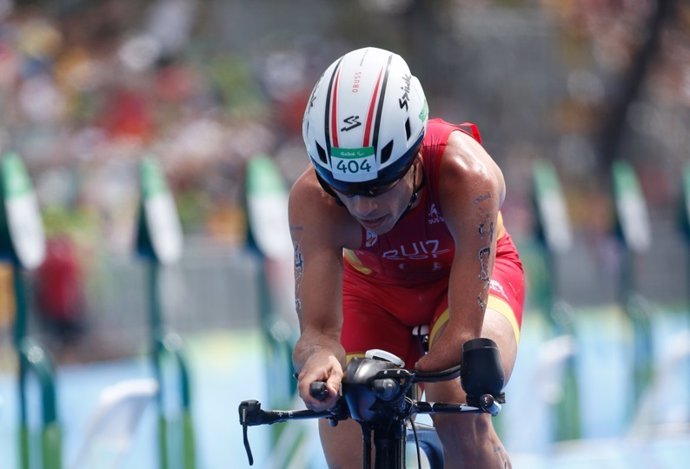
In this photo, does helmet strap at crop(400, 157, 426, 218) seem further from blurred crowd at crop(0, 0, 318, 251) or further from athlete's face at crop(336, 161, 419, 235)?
blurred crowd at crop(0, 0, 318, 251)

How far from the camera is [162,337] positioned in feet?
19.1

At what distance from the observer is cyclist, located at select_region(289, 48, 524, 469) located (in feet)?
10.7

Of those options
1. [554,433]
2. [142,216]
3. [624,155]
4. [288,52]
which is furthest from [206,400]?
[624,155]

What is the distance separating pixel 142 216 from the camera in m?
5.75

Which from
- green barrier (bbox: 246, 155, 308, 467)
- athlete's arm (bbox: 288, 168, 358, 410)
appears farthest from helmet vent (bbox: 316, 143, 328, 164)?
green barrier (bbox: 246, 155, 308, 467)

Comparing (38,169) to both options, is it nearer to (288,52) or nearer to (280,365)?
(288,52)

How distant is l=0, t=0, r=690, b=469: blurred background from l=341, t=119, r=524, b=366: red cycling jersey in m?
1.93

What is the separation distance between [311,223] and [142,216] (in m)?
2.30

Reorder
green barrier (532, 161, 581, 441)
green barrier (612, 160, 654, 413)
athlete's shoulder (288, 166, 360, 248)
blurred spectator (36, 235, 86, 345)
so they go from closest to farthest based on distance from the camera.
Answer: athlete's shoulder (288, 166, 360, 248) → green barrier (532, 161, 581, 441) → green barrier (612, 160, 654, 413) → blurred spectator (36, 235, 86, 345)

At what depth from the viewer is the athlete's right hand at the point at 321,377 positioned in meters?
3.03

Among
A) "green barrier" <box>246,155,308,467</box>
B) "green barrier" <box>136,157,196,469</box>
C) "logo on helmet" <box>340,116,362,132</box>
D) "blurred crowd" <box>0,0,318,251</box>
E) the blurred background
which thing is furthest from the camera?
"blurred crowd" <box>0,0,318,251</box>

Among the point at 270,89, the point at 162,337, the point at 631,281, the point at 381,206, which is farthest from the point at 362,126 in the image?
the point at 270,89

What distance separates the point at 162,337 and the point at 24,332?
0.72 metres

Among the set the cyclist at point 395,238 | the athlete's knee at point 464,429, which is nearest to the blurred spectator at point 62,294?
the cyclist at point 395,238
